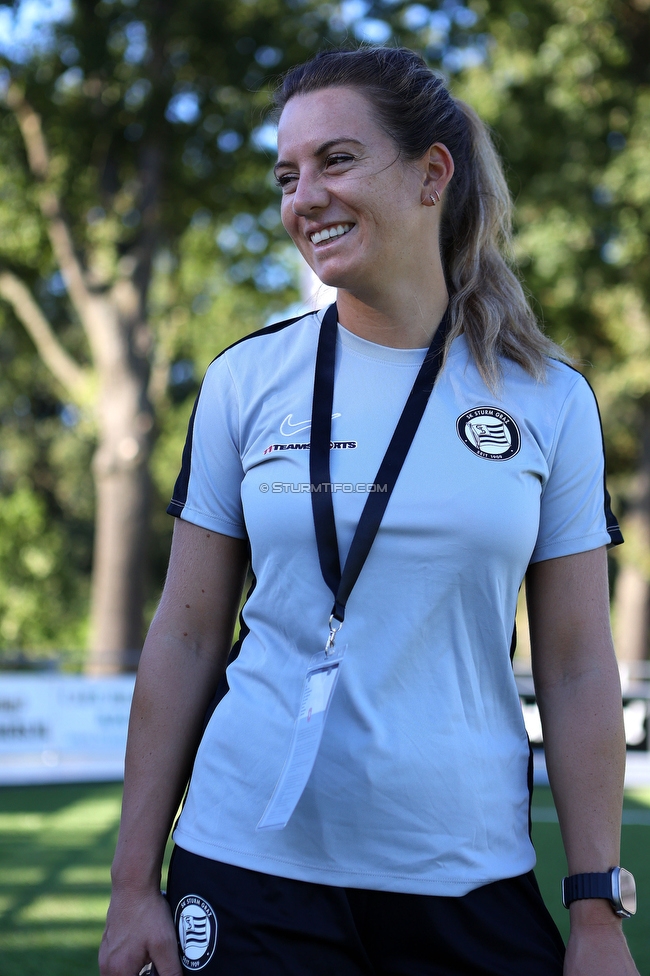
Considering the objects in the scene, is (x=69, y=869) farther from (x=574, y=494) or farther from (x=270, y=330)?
A: (x=574, y=494)

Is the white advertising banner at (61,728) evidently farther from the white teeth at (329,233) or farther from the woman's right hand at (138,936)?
the white teeth at (329,233)

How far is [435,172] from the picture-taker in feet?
6.62

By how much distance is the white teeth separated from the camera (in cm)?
190

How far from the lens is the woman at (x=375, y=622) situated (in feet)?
5.50

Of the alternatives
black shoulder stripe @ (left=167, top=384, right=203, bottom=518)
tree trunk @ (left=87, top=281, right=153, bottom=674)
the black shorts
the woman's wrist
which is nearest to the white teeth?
black shoulder stripe @ (left=167, top=384, right=203, bottom=518)

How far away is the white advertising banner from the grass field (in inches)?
7.4

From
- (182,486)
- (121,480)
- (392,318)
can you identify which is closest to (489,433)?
(392,318)

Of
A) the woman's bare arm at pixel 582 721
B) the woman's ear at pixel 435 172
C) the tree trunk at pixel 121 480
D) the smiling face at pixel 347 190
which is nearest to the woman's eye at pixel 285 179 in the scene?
the smiling face at pixel 347 190

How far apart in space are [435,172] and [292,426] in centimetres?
58

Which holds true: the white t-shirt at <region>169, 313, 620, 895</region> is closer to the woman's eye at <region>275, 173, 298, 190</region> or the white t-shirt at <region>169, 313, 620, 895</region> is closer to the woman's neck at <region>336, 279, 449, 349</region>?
the woman's neck at <region>336, 279, 449, 349</region>

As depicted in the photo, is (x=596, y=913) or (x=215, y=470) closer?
(x=596, y=913)

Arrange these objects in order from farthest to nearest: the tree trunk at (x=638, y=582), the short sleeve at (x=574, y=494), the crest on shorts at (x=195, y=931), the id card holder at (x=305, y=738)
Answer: the tree trunk at (x=638, y=582), the short sleeve at (x=574, y=494), the crest on shorts at (x=195, y=931), the id card holder at (x=305, y=738)

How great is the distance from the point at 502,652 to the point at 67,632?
22.9m

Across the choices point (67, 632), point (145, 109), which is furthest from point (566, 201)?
point (67, 632)
